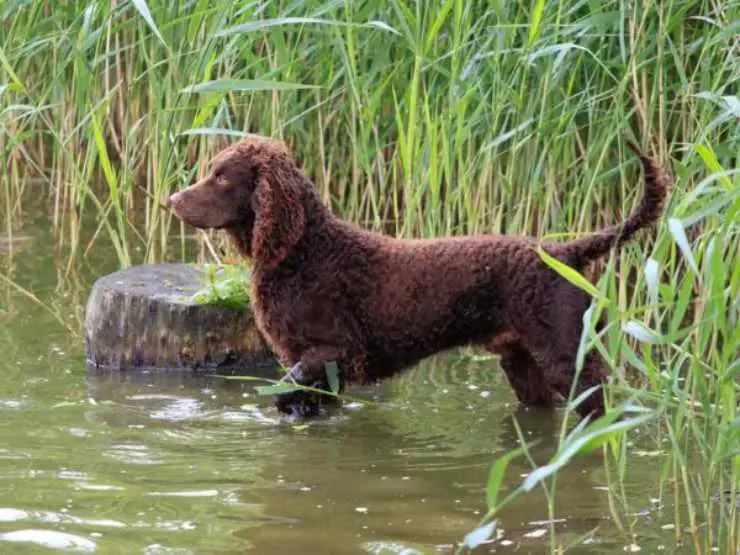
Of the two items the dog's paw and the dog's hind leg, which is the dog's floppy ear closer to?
the dog's paw

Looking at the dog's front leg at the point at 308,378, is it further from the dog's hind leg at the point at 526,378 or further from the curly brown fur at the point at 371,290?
the dog's hind leg at the point at 526,378

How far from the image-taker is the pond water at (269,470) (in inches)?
148

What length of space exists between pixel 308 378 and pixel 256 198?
0.67m

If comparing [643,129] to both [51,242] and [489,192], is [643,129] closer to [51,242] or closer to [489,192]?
[489,192]

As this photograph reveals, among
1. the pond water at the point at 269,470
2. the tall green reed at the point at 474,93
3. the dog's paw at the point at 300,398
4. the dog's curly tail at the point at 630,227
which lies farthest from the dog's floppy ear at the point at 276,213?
the dog's curly tail at the point at 630,227

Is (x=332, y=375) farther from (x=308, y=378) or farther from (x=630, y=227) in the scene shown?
(x=630, y=227)

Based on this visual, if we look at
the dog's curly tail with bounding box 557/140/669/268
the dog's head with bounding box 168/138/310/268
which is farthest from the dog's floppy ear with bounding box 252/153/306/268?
the dog's curly tail with bounding box 557/140/669/268

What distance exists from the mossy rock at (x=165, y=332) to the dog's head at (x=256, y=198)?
0.76m

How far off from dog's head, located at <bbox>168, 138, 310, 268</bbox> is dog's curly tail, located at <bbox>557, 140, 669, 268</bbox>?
0.99m

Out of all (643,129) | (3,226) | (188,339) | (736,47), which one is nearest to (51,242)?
(3,226)

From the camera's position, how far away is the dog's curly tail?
4484 millimetres

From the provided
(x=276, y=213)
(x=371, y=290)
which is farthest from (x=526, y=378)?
(x=276, y=213)

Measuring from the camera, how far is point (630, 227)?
4539 millimetres

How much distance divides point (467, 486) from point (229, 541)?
2.83 ft
